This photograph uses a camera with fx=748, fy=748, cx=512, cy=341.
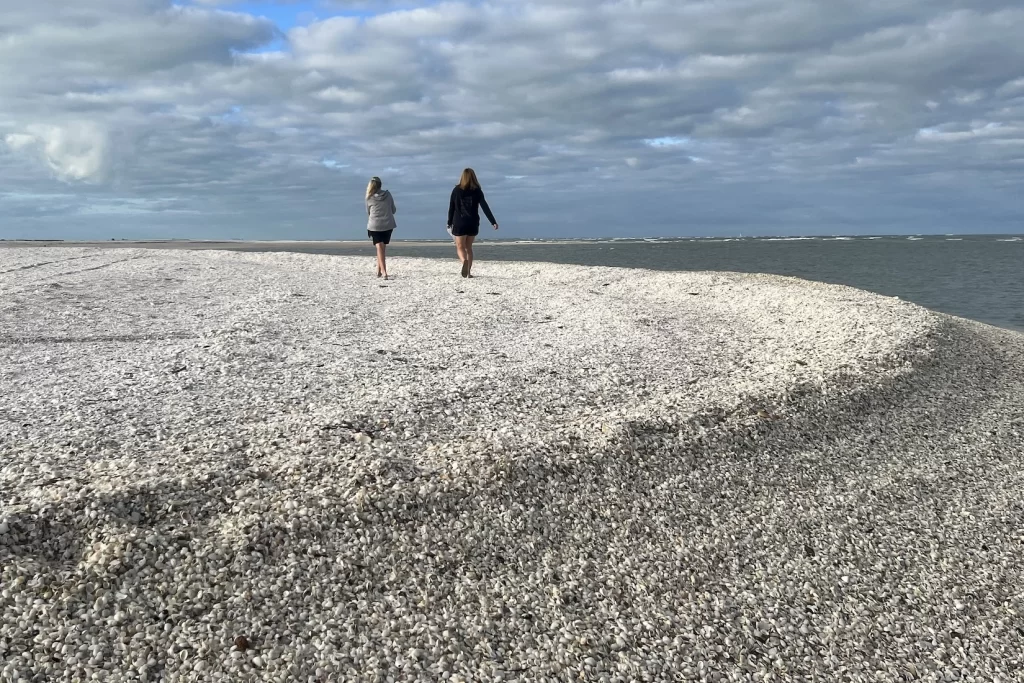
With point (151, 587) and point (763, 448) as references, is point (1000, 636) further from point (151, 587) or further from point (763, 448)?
point (151, 587)

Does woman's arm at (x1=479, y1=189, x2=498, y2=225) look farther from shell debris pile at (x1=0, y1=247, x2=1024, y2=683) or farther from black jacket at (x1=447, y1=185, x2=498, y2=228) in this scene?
shell debris pile at (x1=0, y1=247, x2=1024, y2=683)

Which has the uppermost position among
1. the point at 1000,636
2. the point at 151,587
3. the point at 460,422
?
the point at 460,422

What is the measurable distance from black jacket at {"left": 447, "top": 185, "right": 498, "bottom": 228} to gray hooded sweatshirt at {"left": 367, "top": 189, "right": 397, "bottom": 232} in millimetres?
1218

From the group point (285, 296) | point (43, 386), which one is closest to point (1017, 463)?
point (43, 386)

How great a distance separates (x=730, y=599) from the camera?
365 cm

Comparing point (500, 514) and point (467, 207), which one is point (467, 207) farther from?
point (500, 514)

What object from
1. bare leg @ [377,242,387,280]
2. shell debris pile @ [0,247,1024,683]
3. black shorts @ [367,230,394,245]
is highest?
black shorts @ [367,230,394,245]

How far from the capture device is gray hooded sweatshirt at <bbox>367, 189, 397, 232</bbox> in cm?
1426

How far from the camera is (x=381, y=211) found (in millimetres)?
14266

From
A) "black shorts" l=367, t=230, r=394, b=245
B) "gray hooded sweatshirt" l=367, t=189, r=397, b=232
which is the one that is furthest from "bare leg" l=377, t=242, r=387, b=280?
"gray hooded sweatshirt" l=367, t=189, r=397, b=232

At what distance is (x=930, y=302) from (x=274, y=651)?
2091 centimetres

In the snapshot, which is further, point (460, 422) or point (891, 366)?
point (891, 366)

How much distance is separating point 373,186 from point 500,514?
10985 mm

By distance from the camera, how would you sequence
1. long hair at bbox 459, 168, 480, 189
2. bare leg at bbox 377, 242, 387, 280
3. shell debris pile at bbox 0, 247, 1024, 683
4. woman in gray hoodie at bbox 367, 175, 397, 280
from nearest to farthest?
1. shell debris pile at bbox 0, 247, 1024, 683
2. long hair at bbox 459, 168, 480, 189
3. woman in gray hoodie at bbox 367, 175, 397, 280
4. bare leg at bbox 377, 242, 387, 280
